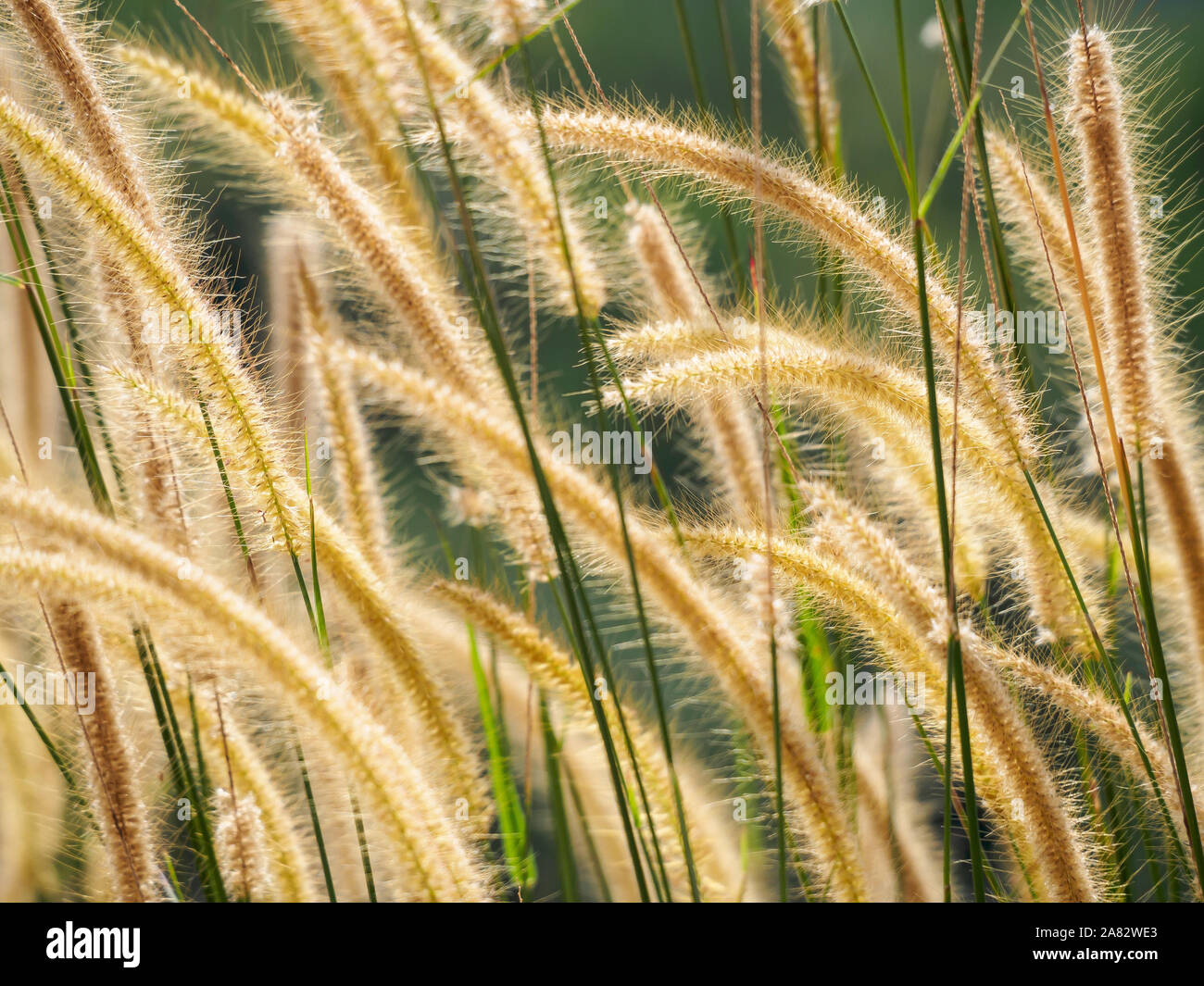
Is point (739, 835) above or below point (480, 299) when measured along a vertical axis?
below

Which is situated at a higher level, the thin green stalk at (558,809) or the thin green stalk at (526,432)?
the thin green stalk at (526,432)

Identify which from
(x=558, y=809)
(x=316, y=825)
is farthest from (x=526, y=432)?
(x=558, y=809)

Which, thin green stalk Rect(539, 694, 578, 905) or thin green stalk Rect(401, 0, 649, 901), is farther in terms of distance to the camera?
thin green stalk Rect(539, 694, 578, 905)

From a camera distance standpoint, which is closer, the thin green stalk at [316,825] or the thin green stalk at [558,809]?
the thin green stalk at [316,825]

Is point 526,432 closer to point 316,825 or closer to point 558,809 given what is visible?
point 316,825

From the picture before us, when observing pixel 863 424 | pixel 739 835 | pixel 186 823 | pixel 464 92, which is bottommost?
pixel 739 835

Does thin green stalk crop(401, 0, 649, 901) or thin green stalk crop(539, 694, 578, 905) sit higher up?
thin green stalk crop(401, 0, 649, 901)

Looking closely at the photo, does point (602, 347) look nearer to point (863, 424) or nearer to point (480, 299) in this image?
point (480, 299)

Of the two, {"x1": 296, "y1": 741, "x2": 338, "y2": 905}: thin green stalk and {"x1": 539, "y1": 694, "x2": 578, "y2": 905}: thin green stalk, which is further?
{"x1": 539, "y1": 694, "x2": 578, "y2": 905}: thin green stalk
